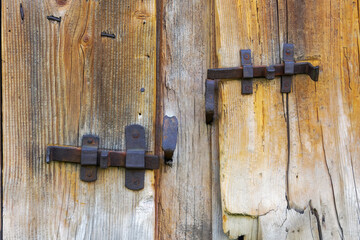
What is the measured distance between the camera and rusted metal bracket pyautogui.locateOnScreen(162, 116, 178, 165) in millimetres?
1019

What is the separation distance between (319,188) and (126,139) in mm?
570

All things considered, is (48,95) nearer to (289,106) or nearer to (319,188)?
(289,106)

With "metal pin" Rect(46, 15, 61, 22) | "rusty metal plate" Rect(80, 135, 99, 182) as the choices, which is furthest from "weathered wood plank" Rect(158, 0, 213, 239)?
"metal pin" Rect(46, 15, 61, 22)

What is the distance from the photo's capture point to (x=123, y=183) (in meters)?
1.06

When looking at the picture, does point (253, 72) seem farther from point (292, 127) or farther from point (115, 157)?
point (115, 157)

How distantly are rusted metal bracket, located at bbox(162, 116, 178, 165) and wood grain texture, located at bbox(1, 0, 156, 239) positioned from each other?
6 cm

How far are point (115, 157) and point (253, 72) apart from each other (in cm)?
46

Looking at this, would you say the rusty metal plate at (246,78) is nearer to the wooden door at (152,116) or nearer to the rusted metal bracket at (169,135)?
the wooden door at (152,116)

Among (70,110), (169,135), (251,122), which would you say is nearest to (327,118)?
(251,122)

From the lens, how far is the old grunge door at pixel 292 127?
1.04 m

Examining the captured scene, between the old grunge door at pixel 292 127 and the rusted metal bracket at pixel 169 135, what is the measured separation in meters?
0.14

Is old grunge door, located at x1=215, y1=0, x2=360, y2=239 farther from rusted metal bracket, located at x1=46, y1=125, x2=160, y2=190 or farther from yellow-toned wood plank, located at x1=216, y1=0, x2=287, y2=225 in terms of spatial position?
rusted metal bracket, located at x1=46, y1=125, x2=160, y2=190

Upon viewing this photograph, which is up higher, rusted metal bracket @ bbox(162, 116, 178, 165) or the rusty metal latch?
the rusty metal latch

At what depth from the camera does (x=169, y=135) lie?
3.36 ft
